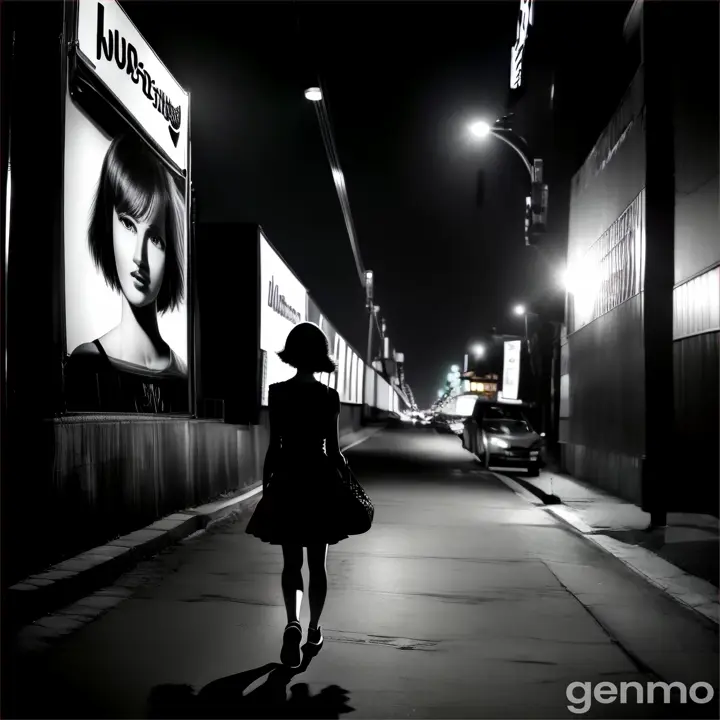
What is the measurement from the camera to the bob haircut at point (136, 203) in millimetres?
10938

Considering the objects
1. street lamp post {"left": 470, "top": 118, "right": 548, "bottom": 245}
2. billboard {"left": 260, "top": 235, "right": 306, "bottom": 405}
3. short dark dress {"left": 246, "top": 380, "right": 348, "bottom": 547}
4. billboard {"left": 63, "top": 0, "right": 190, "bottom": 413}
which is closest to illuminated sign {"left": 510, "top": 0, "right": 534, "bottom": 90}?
street lamp post {"left": 470, "top": 118, "right": 548, "bottom": 245}

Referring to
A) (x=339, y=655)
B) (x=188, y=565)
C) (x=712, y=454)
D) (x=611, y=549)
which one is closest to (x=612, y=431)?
(x=712, y=454)

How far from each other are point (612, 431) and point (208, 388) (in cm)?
Answer: 945

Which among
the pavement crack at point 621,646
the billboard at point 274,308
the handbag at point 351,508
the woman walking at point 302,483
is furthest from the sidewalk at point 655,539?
the billboard at point 274,308

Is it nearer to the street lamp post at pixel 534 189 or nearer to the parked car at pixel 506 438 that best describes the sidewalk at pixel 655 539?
the parked car at pixel 506 438

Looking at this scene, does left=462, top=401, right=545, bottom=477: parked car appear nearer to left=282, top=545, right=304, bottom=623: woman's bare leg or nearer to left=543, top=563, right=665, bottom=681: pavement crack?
left=543, top=563, right=665, bottom=681: pavement crack

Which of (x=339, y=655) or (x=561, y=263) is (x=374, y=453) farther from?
(x=339, y=655)

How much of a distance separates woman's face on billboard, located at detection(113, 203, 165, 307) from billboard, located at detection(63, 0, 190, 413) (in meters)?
0.02

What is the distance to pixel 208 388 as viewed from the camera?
→ 72.2 feet

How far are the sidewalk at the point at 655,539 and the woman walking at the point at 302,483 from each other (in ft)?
11.3

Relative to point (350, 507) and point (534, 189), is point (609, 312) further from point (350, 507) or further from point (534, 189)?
point (350, 507)

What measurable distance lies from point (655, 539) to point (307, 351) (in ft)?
23.9

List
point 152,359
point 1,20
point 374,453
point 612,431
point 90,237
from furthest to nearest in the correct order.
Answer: point 374,453
point 612,431
point 152,359
point 90,237
point 1,20

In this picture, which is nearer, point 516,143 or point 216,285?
point 216,285
